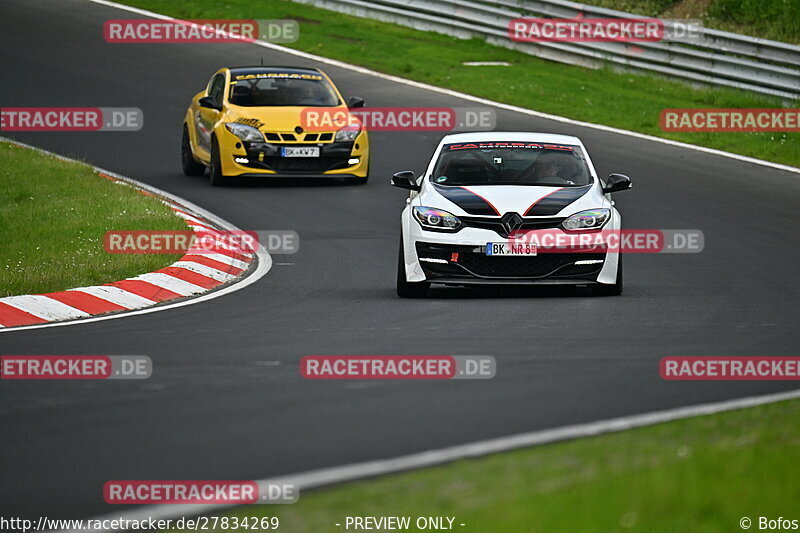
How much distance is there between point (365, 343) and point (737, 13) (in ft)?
79.0

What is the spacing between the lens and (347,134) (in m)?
21.1

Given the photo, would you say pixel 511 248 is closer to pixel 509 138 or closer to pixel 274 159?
pixel 509 138

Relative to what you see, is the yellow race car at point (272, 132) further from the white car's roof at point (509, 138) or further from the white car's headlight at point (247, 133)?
the white car's roof at point (509, 138)

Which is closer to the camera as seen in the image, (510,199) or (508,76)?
(510,199)

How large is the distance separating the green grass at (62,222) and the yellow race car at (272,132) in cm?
189

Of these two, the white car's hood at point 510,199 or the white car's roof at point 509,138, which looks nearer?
the white car's hood at point 510,199

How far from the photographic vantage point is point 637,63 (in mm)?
29484

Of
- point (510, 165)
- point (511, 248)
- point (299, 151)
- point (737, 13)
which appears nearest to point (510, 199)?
point (511, 248)

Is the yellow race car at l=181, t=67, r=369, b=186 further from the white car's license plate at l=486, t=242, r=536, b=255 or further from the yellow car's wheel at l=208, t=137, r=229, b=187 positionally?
the white car's license plate at l=486, t=242, r=536, b=255

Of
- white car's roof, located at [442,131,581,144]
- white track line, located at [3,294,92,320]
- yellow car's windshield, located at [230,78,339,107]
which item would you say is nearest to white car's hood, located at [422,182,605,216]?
white car's roof, located at [442,131,581,144]

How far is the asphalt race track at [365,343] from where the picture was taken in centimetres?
724

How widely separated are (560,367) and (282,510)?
3694 mm

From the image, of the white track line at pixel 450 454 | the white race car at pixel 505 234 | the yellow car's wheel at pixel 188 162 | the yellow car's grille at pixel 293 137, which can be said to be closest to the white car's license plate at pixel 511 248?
the white race car at pixel 505 234

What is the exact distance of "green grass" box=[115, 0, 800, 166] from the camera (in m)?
25.6
